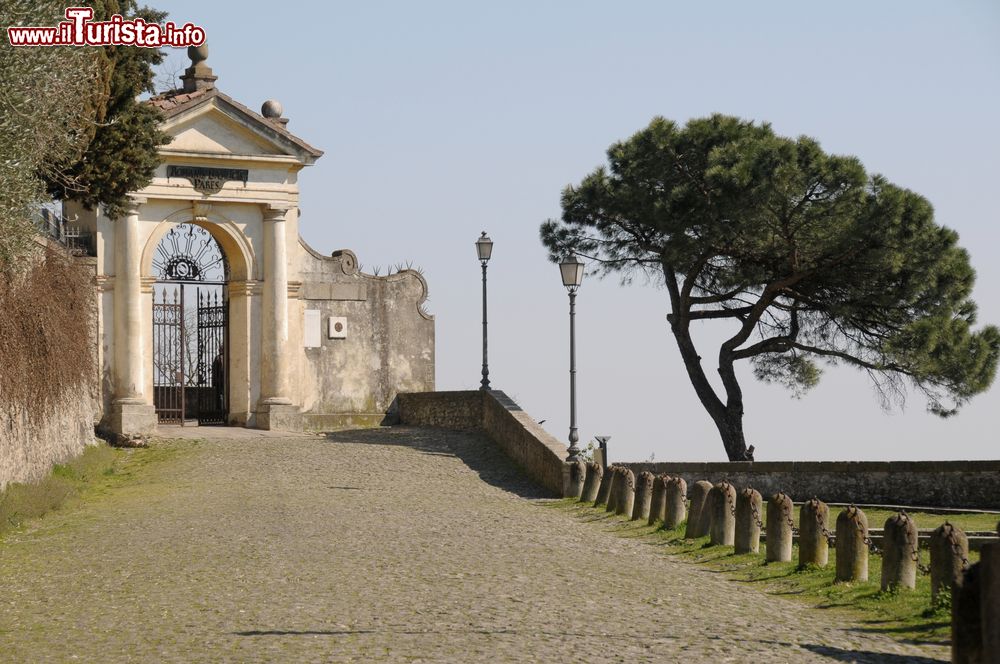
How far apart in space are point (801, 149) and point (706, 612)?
20995mm

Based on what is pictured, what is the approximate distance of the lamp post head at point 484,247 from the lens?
2661 cm

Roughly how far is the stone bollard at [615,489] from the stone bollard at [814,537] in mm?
5632

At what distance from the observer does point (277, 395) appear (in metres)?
27.8

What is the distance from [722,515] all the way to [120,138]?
9939 millimetres

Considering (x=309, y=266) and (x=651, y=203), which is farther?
(x=651, y=203)

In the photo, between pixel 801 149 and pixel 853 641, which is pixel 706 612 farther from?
pixel 801 149

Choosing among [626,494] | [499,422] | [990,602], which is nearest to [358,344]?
[499,422]

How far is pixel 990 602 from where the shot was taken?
651 cm

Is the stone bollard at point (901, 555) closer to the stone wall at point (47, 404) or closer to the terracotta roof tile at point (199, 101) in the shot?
the stone wall at point (47, 404)

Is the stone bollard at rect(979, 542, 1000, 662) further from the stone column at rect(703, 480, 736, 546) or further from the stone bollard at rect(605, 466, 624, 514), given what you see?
the stone bollard at rect(605, 466, 624, 514)

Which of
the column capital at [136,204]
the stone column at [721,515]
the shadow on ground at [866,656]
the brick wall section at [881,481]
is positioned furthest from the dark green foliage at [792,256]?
the shadow on ground at [866,656]

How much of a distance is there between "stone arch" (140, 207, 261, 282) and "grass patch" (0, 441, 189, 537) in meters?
3.91

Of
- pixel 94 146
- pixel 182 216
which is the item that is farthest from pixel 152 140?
pixel 182 216

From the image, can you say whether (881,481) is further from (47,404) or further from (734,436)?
(47,404)
